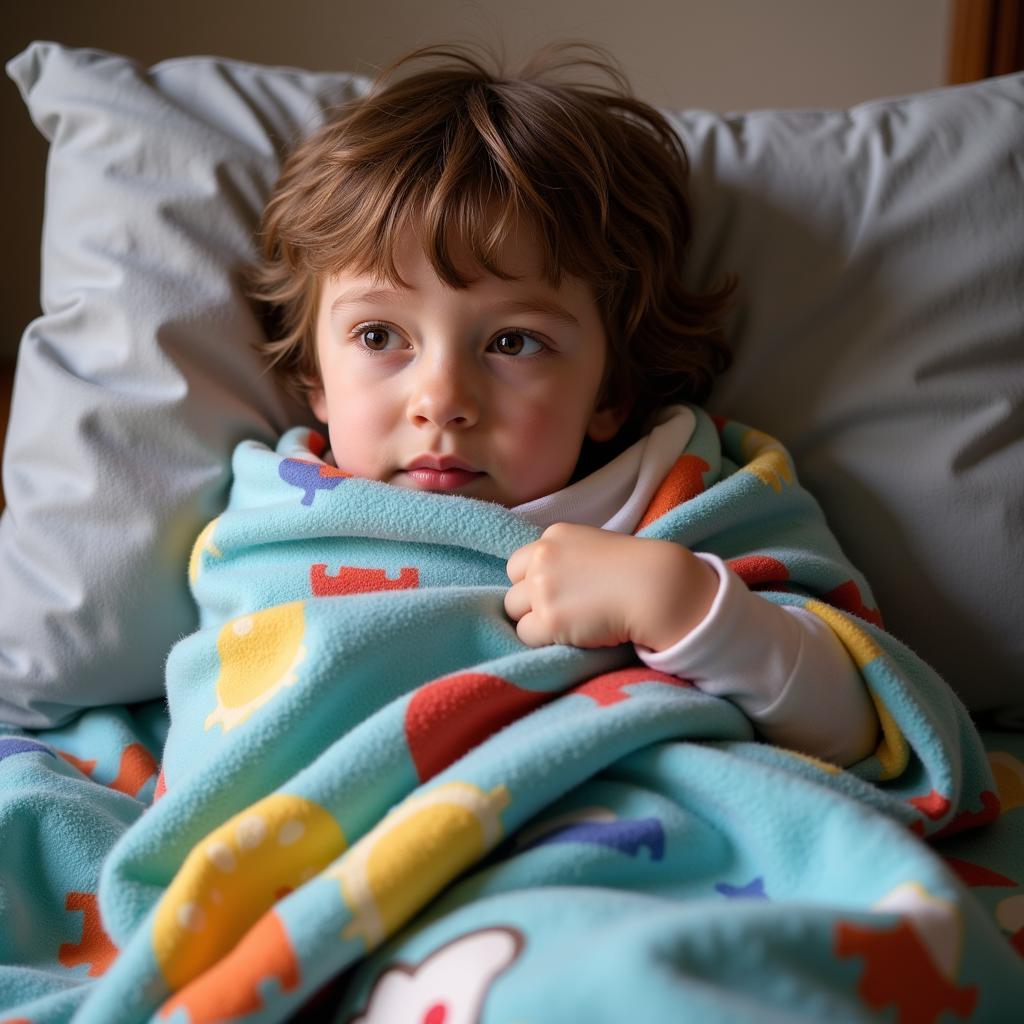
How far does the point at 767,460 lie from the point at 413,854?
513mm

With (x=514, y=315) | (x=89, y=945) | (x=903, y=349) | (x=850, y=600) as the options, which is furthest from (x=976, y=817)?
(x=89, y=945)

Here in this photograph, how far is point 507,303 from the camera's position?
0.96 m

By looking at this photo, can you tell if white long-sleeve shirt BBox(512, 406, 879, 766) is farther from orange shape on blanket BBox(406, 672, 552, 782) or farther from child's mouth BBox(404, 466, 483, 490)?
child's mouth BBox(404, 466, 483, 490)

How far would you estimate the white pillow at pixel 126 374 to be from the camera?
1032mm

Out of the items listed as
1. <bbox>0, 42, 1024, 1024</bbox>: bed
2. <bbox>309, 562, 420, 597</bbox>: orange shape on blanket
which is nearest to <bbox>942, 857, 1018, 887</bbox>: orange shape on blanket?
<bbox>0, 42, 1024, 1024</bbox>: bed

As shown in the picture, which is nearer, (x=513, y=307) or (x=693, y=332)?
(x=513, y=307)

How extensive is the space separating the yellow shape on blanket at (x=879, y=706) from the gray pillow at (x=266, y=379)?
0.24m

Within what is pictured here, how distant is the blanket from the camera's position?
0.59 meters

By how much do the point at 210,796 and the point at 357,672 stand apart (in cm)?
13

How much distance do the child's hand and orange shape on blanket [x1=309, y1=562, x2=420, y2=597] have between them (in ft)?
0.33

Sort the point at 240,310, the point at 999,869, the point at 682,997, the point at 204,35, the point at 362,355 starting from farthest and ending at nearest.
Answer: the point at 204,35 < the point at 240,310 < the point at 362,355 < the point at 999,869 < the point at 682,997

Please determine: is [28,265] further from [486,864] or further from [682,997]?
[682,997]

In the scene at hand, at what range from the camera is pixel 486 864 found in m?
0.73

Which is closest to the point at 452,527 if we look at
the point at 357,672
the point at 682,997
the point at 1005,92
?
the point at 357,672
